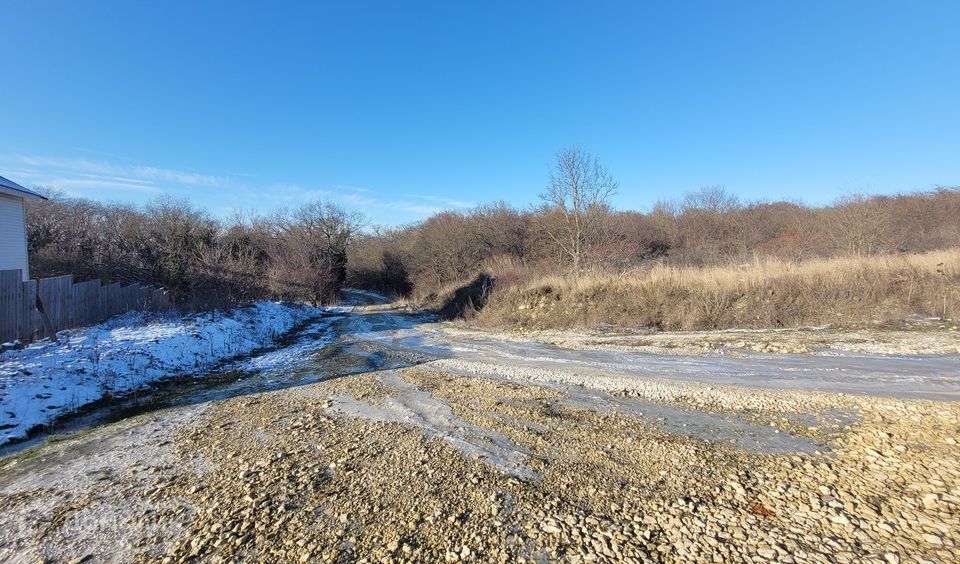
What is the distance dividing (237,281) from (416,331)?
10979 millimetres

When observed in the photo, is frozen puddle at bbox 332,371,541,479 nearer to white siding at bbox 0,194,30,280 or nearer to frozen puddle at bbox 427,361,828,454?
frozen puddle at bbox 427,361,828,454

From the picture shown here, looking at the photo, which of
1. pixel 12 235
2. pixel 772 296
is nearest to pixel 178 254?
pixel 12 235

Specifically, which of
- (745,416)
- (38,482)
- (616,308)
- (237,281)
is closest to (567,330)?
(616,308)

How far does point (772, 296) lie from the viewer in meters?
12.9

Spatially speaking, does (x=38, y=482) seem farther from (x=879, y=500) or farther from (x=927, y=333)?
(x=927, y=333)

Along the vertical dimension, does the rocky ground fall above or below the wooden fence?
below

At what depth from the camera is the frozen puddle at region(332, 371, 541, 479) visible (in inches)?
162

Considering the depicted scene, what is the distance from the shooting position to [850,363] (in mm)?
7609

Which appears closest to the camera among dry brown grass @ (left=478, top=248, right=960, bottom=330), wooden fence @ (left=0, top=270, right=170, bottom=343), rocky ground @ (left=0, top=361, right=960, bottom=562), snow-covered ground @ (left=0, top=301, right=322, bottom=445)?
rocky ground @ (left=0, top=361, right=960, bottom=562)

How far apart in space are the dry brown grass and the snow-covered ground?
10024 millimetres

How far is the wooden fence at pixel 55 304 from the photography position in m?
9.87

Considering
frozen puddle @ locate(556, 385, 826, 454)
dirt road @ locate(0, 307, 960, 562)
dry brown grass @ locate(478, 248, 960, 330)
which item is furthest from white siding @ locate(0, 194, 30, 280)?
frozen puddle @ locate(556, 385, 826, 454)

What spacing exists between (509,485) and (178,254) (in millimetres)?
23126

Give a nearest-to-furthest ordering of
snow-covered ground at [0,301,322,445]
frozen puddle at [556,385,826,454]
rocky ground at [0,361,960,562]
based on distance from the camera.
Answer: rocky ground at [0,361,960,562]
frozen puddle at [556,385,826,454]
snow-covered ground at [0,301,322,445]
